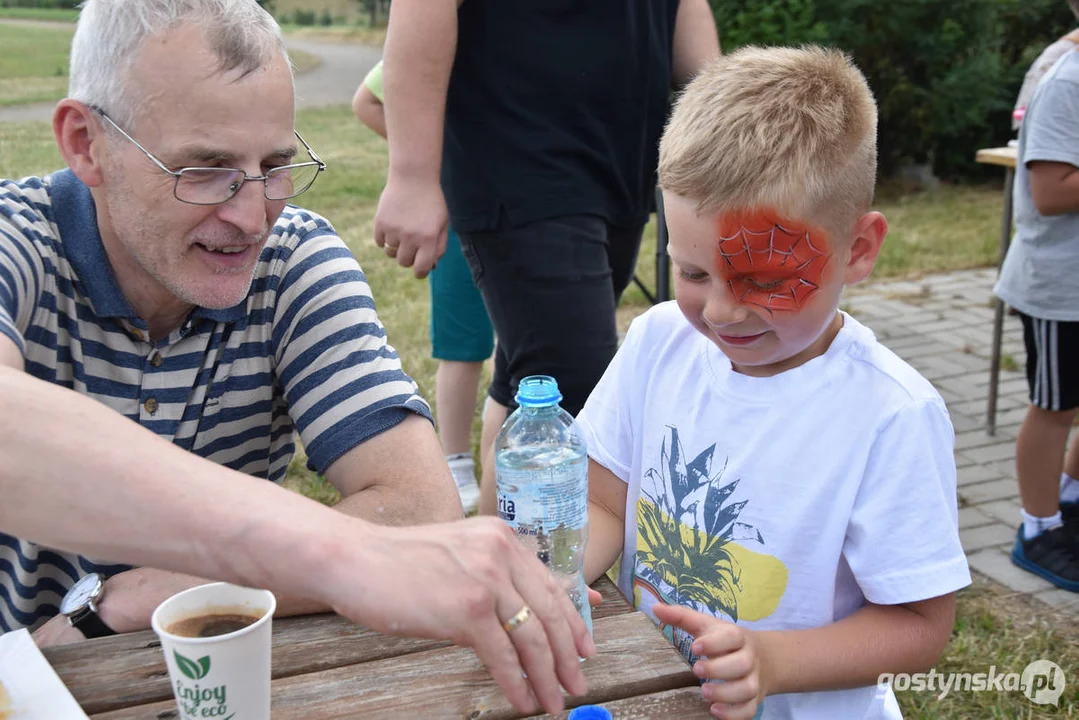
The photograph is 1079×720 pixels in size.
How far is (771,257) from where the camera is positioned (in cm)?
168

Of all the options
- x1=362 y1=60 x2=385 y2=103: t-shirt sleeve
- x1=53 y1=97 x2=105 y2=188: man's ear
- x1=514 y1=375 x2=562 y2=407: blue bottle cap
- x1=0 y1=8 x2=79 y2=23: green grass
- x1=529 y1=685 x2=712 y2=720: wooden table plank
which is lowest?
x1=529 y1=685 x2=712 y2=720: wooden table plank

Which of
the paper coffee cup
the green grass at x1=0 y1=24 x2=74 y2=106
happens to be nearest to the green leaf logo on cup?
the paper coffee cup

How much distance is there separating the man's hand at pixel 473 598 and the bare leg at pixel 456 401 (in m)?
2.85

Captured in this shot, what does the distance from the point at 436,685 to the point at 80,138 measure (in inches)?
47.8

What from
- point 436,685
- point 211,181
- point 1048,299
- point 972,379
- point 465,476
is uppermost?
point 211,181

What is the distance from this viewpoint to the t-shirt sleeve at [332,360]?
1949 millimetres

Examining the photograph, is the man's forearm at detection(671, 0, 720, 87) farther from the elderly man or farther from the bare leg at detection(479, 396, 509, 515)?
the elderly man

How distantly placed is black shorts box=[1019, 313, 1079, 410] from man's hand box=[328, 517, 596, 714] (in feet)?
9.14

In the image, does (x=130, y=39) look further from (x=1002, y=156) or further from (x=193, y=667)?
(x=1002, y=156)

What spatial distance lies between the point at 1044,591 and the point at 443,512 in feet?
8.40

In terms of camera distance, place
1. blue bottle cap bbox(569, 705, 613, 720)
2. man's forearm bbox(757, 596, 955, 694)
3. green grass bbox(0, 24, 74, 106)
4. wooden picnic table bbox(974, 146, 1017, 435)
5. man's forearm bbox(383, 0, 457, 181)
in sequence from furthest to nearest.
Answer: green grass bbox(0, 24, 74, 106) → wooden picnic table bbox(974, 146, 1017, 435) → man's forearm bbox(383, 0, 457, 181) → man's forearm bbox(757, 596, 955, 694) → blue bottle cap bbox(569, 705, 613, 720)

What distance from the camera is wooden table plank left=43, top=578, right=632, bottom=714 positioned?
→ 1.36 m

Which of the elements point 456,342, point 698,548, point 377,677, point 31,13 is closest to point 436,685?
point 377,677

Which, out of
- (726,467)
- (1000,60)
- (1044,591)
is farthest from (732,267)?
(1000,60)
